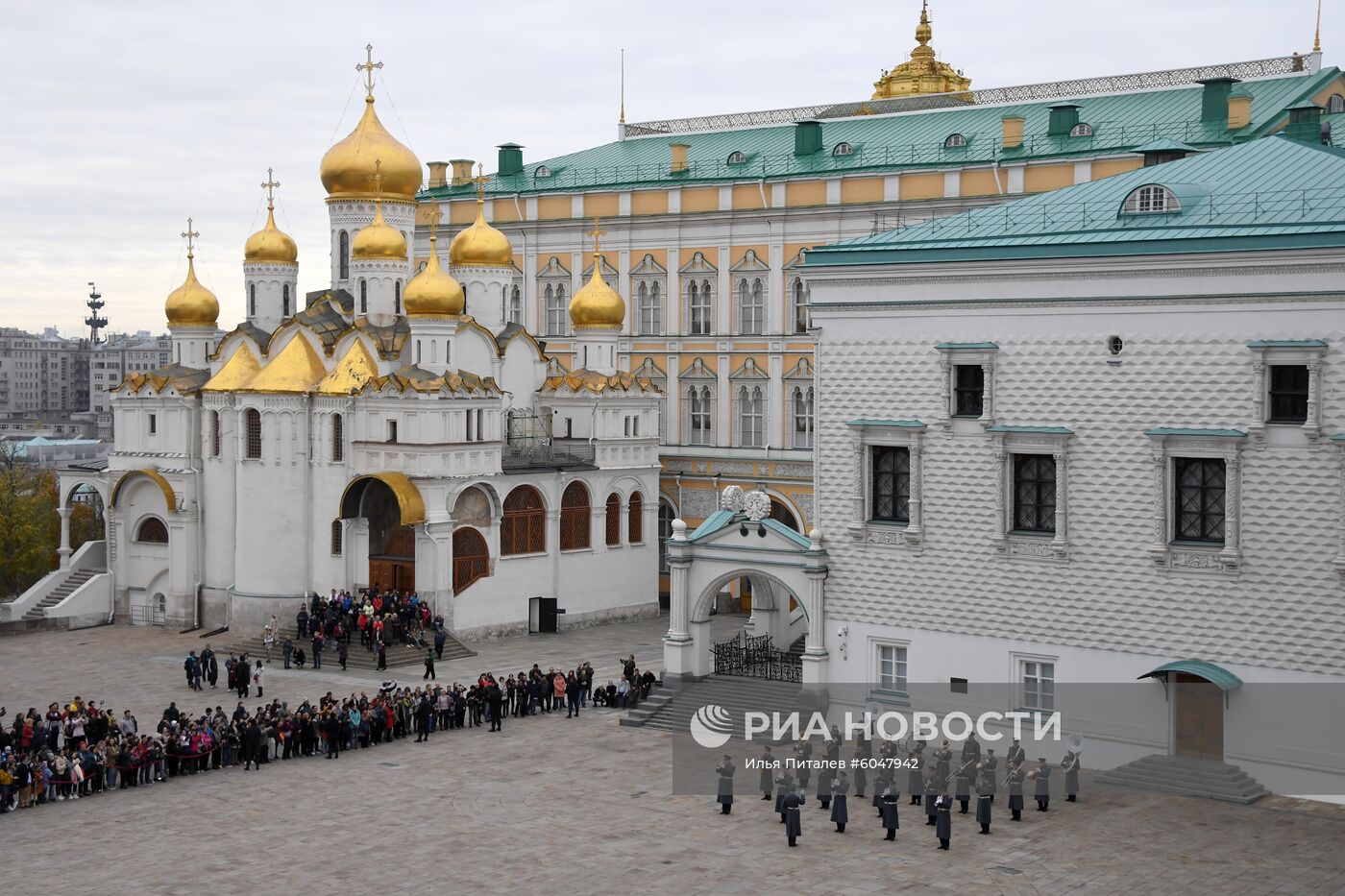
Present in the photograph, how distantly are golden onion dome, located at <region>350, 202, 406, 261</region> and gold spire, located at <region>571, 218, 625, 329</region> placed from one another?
5023 mm

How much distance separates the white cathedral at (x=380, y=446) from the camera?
42.9m

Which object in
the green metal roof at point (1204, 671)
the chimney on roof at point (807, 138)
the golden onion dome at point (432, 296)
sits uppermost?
the chimney on roof at point (807, 138)

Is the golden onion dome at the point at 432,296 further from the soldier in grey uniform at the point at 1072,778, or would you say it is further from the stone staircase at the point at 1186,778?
the soldier in grey uniform at the point at 1072,778

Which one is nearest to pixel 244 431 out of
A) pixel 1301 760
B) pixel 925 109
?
pixel 925 109

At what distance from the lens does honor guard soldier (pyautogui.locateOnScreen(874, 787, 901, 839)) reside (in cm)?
2447

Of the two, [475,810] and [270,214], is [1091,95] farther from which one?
[475,810]

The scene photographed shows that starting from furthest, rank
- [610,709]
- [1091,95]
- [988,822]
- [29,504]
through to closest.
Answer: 1. [29,504]
2. [1091,95]
3. [610,709]
4. [988,822]

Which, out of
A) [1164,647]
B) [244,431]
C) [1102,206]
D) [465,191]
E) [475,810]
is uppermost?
[465,191]

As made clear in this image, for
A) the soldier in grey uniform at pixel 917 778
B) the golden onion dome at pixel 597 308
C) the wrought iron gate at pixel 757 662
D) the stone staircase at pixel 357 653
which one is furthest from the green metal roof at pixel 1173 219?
the golden onion dome at pixel 597 308

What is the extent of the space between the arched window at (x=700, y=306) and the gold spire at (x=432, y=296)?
29.0 ft

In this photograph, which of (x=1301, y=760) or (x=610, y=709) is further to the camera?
(x=610, y=709)

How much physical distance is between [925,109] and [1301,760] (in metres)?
31.0

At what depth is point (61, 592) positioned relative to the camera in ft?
156

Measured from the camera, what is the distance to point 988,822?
81.5 feet
